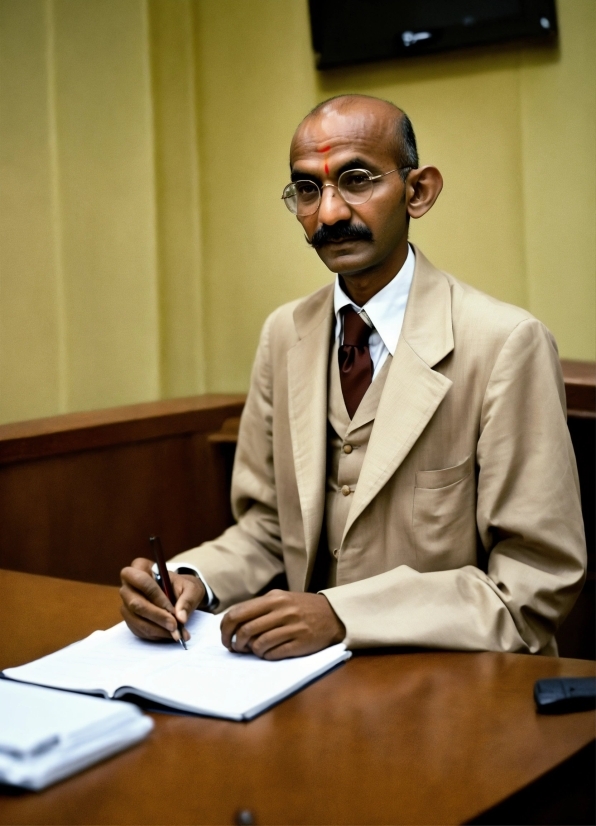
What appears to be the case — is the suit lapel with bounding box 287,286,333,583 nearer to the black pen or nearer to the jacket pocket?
the jacket pocket

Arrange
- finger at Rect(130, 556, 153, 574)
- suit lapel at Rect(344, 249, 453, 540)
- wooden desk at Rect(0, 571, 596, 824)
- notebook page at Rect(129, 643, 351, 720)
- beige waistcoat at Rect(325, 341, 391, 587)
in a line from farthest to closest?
beige waistcoat at Rect(325, 341, 391, 587) < suit lapel at Rect(344, 249, 453, 540) < finger at Rect(130, 556, 153, 574) < notebook page at Rect(129, 643, 351, 720) < wooden desk at Rect(0, 571, 596, 824)

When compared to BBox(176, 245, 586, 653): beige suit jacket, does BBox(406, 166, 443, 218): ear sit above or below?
above

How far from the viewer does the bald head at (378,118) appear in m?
1.84

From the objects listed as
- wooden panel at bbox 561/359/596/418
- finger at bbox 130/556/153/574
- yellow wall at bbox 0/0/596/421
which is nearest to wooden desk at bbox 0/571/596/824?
finger at bbox 130/556/153/574

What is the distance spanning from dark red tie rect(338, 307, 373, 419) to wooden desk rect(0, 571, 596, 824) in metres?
0.67

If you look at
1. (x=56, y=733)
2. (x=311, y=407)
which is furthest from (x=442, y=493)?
(x=56, y=733)

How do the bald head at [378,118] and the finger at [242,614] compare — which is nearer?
the finger at [242,614]

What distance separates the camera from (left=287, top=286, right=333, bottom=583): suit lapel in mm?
1888

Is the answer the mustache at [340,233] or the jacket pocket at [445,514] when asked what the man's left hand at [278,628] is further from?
the mustache at [340,233]

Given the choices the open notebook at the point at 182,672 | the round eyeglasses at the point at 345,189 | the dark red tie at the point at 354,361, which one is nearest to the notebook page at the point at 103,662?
the open notebook at the point at 182,672

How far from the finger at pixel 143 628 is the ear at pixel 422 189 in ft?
3.14

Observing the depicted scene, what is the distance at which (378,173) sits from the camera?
1.84 metres

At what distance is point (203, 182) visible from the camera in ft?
11.7

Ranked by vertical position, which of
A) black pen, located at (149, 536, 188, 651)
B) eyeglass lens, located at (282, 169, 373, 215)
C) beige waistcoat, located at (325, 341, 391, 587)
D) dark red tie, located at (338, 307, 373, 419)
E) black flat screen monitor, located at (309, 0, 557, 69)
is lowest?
black pen, located at (149, 536, 188, 651)
